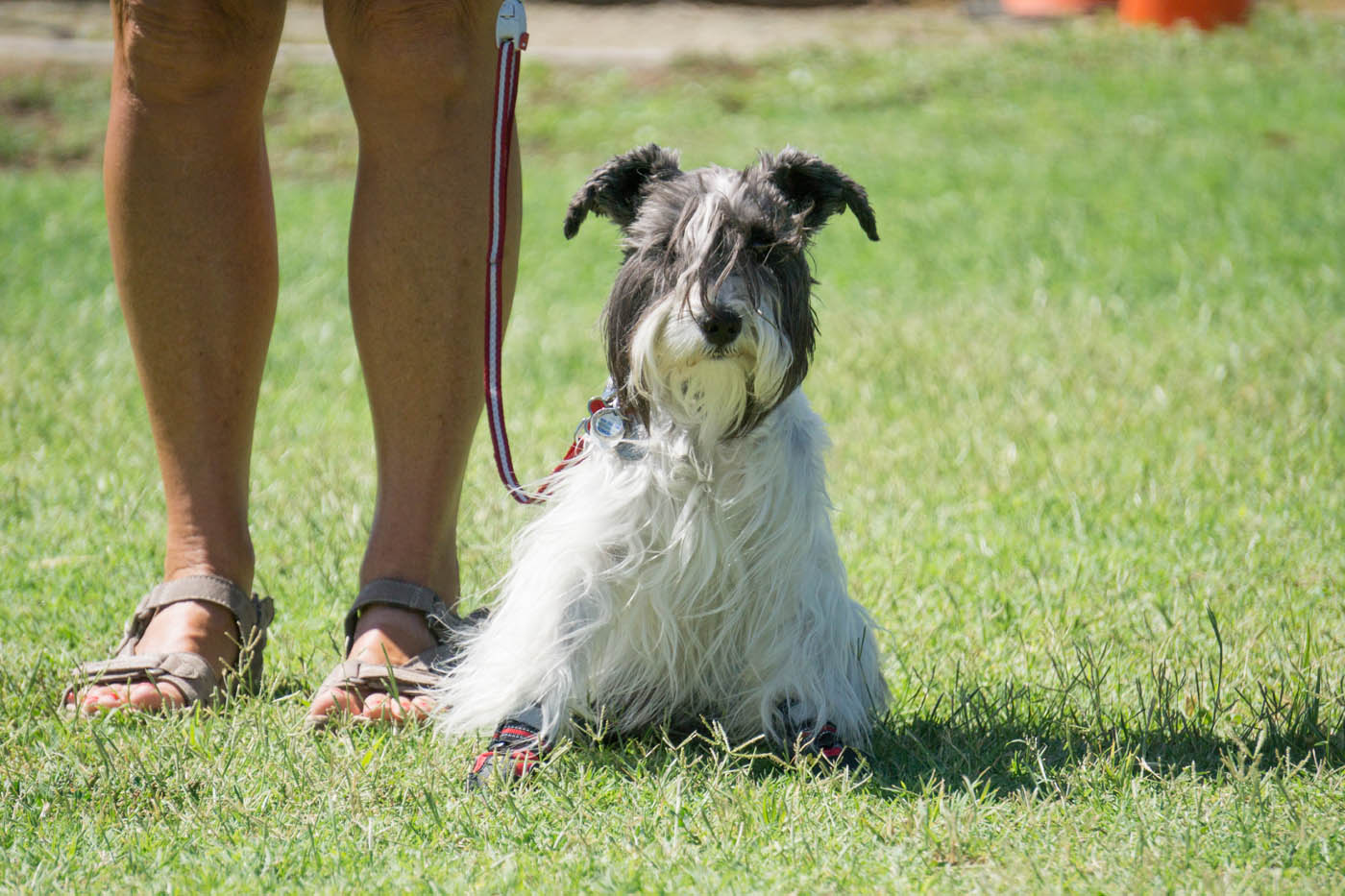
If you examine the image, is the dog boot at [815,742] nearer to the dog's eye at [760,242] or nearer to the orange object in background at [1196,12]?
the dog's eye at [760,242]

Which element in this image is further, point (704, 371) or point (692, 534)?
point (692, 534)

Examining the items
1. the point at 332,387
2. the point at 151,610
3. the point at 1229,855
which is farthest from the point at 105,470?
the point at 1229,855

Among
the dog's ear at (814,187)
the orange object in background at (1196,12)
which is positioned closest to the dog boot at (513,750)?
the dog's ear at (814,187)

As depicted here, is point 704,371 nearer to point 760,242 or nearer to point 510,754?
point 760,242

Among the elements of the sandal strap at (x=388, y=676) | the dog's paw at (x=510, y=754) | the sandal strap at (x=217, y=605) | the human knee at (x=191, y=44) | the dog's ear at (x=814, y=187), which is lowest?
the dog's paw at (x=510, y=754)

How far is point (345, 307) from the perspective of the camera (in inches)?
302

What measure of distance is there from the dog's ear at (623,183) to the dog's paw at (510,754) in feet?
3.37

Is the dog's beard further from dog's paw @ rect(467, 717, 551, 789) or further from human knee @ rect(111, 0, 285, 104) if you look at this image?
human knee @ rect(111, 0, 285, 104)

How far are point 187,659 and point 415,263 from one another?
3.37 feet

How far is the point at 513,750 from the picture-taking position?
9.41ft

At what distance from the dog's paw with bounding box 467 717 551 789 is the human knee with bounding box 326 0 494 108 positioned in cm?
140

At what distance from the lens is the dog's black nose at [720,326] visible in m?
2.67

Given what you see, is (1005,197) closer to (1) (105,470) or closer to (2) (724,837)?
(1) (105,470)

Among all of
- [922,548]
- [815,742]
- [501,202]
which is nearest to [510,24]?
[501,202]
